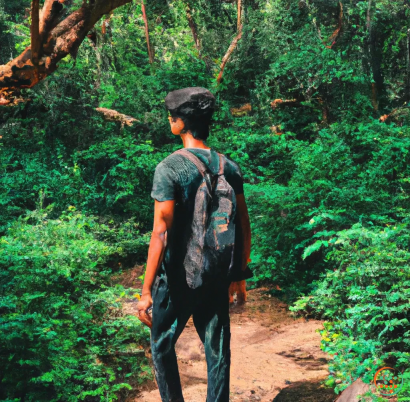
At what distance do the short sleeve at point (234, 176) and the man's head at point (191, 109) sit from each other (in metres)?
0.25

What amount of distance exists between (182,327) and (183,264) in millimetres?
396

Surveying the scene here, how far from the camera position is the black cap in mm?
2896

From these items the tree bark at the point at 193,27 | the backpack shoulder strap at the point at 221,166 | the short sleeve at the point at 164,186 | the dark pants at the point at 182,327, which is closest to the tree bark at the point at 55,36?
the tree bark at the point at 193,27

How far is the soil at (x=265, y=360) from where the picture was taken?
4285mm

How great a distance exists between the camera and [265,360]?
5195 mm

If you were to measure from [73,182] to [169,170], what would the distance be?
24.0 ft

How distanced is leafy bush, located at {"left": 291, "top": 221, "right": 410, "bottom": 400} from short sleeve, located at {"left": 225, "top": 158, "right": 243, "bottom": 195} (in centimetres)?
145

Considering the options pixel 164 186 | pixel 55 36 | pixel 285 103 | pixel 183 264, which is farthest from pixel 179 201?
pixel 285 103

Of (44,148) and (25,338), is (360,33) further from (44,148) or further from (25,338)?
(25,338)

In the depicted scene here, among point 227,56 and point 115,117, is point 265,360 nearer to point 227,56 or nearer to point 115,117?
point 115,117

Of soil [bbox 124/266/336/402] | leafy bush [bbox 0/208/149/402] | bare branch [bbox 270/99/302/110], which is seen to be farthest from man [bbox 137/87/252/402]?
bare branch [bbox 270/99/302/110]

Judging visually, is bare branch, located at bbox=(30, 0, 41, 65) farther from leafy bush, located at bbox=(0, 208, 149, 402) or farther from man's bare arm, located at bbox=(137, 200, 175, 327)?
man's bare arm, located at bbox=(137, 200, 175, 327)

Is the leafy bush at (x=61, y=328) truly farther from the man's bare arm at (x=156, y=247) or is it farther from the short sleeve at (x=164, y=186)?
the short sleeve at (x=164, y=186)

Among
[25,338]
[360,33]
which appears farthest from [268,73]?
[25,338]
